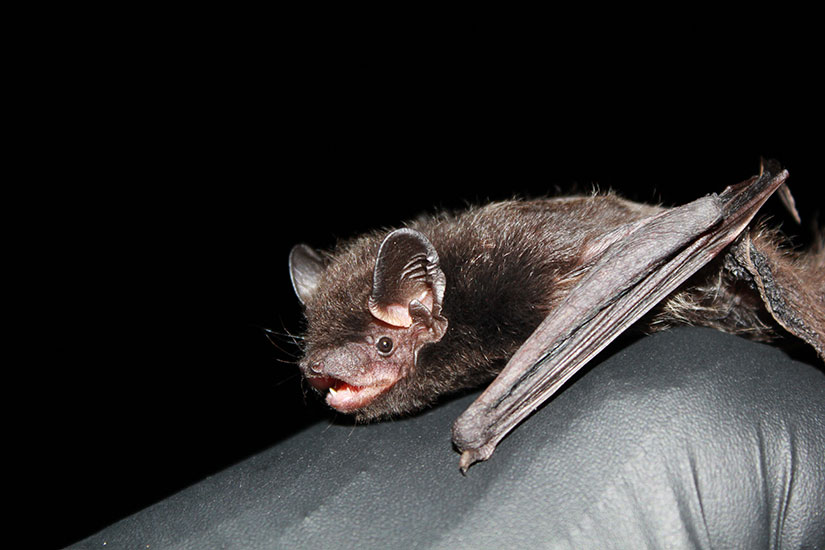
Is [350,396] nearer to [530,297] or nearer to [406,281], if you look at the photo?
[406,281]

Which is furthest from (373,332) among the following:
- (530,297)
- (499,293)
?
(530,297)

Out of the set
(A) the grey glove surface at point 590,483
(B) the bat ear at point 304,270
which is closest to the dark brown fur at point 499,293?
(B) the bat ear at point 304,270

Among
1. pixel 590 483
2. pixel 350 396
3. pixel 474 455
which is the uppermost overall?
pixel 350 396

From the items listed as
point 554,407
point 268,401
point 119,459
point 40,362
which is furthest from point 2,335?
point 554,407

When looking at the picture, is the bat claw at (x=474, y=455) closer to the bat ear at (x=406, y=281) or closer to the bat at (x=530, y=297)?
the bat at (x=530, y=297)

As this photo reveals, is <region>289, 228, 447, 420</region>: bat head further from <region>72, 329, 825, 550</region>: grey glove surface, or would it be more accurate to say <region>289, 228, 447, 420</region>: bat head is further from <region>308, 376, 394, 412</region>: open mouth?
<region>72, 329, 825, 550</region>: grey glove surface
